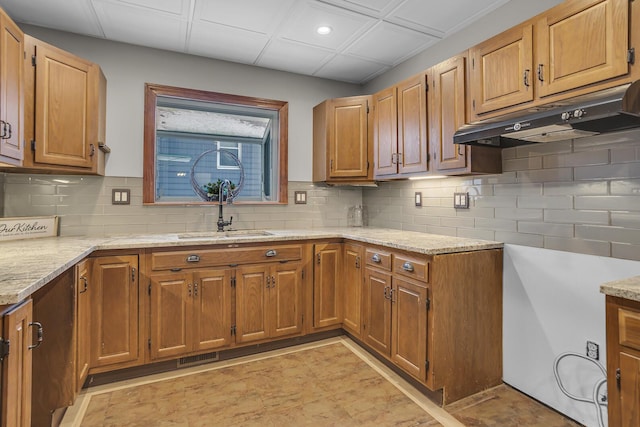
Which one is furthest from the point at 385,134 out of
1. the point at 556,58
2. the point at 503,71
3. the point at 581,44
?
the point at 581,44

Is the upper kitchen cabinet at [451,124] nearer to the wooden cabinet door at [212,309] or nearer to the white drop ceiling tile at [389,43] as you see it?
the white drop ceiling tile at [389,43]

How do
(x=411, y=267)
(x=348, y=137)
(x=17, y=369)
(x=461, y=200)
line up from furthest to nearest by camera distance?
(x=348, y=137) → (x=461, y=200) → (x=411, y=267) → (x=17, y=369)

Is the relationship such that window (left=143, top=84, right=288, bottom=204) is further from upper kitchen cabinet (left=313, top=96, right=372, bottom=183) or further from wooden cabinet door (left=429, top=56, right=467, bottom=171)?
wooden cabinet door (left=429, top=56, right=467, bottom=171)

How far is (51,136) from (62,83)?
0.37 m

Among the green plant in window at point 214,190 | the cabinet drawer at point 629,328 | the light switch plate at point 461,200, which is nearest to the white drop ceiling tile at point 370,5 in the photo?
the light switch plate at point 461,200

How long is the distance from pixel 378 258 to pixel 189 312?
1.40 m

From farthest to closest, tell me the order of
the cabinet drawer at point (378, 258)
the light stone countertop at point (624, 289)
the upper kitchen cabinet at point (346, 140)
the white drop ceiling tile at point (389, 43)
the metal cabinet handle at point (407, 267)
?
the upper kitchen cabinet at point (346, 140)
the white drop ceiling tile at point (389, 43)
the cabinet drawer at point (378, 258)
the metal cabinet handle at point (407, 267)
the light stone countertop at point (624, 289)

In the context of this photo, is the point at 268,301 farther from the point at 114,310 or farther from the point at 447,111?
the point at 447,111

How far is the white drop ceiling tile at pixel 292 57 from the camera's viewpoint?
286cm

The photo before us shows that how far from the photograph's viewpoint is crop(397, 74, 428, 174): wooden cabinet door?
2514 mm

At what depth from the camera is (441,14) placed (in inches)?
93.9

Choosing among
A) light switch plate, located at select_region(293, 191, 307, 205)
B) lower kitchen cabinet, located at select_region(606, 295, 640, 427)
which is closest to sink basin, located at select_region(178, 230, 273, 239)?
light switch plate, located at select_region(293, 191, 307, 205)

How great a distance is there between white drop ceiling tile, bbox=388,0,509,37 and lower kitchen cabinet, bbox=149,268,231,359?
87.9 inches

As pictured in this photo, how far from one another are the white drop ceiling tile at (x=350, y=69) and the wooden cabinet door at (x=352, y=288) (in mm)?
1711
